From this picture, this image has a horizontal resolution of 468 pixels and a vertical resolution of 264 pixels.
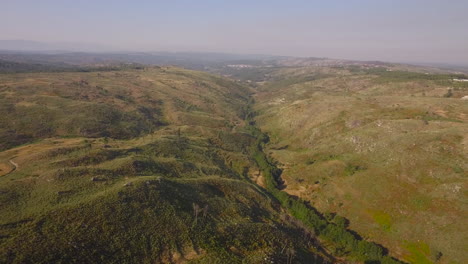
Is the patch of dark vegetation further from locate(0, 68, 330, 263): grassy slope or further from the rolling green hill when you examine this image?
locate(0, 68, 330, 263): grassy slope

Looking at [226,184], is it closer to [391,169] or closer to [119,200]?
[119,200]

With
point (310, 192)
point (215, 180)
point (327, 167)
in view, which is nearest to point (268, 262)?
point (215, 180)

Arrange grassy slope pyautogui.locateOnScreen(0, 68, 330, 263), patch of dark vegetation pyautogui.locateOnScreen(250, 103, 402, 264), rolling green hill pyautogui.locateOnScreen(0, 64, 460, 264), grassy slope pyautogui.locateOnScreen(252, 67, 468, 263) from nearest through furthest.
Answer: grassy slope pyautogui.locateOnScreen(0, 68, 330, 263)
rolling green hill pyautogui.locateOnScreen(0, 64, 460, 264)
patch of dark vegetation pyautogui.locateOnScreen(250, 103, 402, 264)
grassy slope pyautogui.locateOnScreen(252, 67, 468, 263)

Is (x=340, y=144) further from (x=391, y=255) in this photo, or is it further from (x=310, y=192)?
(x=391, y=255)

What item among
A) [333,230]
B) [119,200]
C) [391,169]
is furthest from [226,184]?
[391,169]

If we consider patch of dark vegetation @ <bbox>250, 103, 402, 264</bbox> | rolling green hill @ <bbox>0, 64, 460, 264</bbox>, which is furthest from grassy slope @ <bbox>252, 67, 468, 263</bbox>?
patch of dark vegetation @ <bbox>250, 103, 402, 264</bbox>
